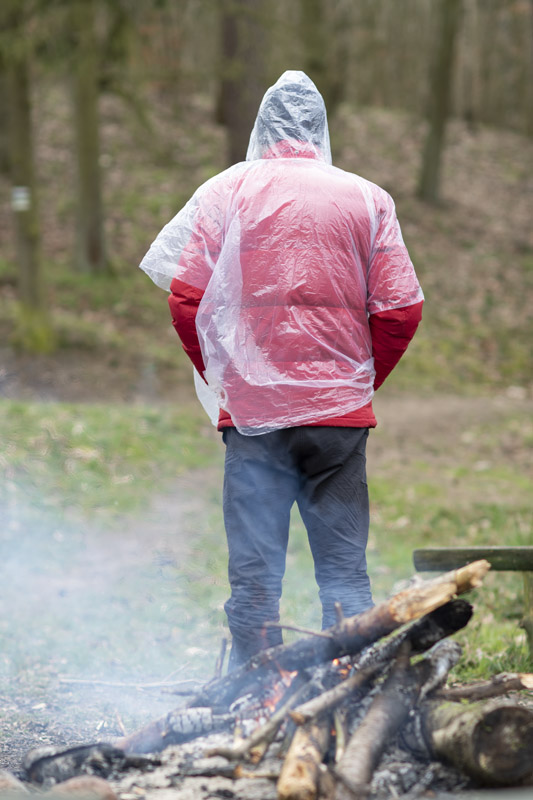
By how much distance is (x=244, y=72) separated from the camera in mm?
9656

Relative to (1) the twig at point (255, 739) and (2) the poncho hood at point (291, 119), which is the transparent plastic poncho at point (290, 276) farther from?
(1) the twig at point (255, 739)

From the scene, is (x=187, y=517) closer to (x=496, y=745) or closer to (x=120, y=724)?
(x=120, y=724)

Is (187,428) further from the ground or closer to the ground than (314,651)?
closer to the ground

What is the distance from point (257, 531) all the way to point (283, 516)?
0.35 ft

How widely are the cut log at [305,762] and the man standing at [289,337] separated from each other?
0.46m

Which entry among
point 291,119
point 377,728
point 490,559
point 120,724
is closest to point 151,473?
point 120,724

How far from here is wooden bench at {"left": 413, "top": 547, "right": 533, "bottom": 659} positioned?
3590mm

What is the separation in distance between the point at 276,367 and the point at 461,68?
96.0 ft

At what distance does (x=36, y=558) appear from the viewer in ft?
18.0

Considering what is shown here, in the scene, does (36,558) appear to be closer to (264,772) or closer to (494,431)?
(264,772)

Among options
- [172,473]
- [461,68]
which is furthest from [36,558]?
[461,68]

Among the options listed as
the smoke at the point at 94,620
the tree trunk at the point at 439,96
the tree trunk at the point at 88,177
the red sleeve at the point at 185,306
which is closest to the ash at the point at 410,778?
the smoke at the point at 94,620

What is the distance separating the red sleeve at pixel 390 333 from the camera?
2943mm

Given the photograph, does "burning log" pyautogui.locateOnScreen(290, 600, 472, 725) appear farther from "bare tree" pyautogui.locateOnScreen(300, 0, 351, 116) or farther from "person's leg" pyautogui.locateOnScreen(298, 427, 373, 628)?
"bare tree" pyautogui.locateOnScreen(300, 0, 351, 116)
